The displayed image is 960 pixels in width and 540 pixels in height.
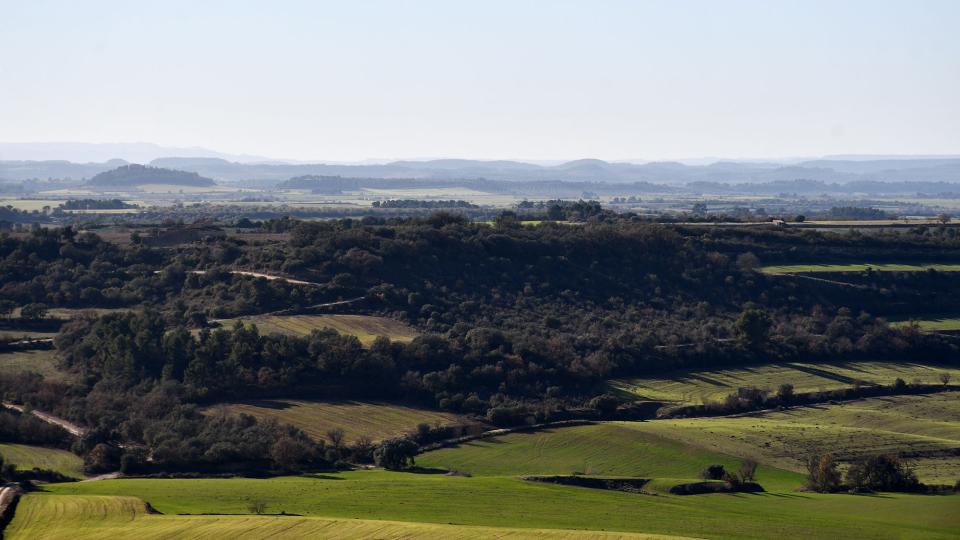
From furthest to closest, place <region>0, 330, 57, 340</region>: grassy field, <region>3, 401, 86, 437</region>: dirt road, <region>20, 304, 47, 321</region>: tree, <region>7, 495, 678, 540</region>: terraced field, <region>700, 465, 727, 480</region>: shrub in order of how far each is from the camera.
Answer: <region>20, 304, 47, 321</region>: tree, <region>0, 330, 57, 340</region>: grassy field, <region>3, 401, 86, 437</region>: dirt road, <region>700, 465, 727, 480</region>: shrub, <region>7, 495, 678, 540</region>: terraced field

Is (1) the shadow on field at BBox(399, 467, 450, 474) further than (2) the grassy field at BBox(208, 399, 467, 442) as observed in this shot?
No

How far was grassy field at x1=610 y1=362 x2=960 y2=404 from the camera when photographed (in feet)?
228

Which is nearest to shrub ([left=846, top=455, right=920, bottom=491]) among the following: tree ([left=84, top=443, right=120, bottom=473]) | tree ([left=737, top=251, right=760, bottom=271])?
tree ([left=84, top=443, right=120, bottom=473])

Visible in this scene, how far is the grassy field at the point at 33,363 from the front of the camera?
65.1 meters

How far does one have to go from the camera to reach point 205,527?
3931cm

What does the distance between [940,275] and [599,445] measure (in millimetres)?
46796

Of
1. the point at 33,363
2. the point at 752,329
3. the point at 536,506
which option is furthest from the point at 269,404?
the point at 752,329

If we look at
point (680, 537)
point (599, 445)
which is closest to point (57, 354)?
point (599, 445)

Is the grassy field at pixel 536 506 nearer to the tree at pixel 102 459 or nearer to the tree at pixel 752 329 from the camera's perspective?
the tree at pixel 102 459

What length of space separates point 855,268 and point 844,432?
3851cm

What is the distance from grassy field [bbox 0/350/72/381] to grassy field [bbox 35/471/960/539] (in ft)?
62.6

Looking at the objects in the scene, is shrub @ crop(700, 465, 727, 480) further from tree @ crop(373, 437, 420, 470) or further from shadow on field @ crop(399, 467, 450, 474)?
tree @ crop(373, 437, 420, 470)

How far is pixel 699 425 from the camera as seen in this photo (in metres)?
62.0

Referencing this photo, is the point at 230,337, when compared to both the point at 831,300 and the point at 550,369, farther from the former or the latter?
the point at 831,300
